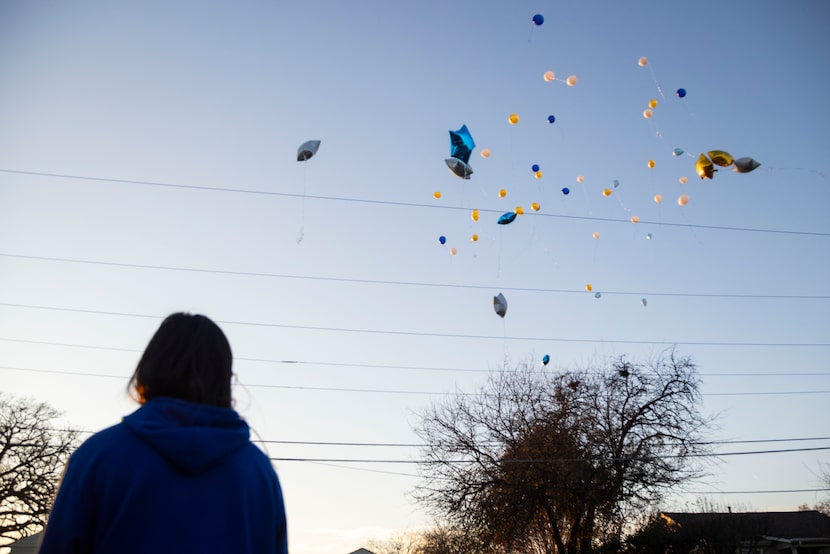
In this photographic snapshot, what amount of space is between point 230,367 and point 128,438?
0.28m

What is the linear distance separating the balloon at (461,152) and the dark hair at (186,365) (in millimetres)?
7760

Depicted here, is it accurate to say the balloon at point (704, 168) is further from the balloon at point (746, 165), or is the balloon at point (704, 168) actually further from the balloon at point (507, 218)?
the balloon at point (507, 218)

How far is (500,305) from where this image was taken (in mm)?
11375

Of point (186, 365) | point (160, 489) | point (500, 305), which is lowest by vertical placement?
point (160, 489)

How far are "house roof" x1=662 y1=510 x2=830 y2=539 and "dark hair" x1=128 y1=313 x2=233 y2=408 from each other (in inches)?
771

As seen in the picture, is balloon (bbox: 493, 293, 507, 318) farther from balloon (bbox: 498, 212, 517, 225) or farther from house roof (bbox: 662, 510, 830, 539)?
house roof (bbox: 662, 510, 830, 539)

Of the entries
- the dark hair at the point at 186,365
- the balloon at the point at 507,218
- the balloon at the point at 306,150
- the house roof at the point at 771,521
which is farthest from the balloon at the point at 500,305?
the house roof at the point at 771,521

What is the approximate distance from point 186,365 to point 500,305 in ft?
33.3

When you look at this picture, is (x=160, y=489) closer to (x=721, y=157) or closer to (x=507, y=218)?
(x=721, y=157)

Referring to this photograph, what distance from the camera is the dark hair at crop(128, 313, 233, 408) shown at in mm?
1392

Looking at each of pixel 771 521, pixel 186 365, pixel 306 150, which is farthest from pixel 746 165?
pixel 771 521

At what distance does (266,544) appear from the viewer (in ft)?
4.55

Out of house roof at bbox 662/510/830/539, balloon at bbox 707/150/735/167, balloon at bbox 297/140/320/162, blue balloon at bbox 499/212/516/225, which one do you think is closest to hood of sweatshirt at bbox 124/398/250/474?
balloon at bbox 297/140/320/162

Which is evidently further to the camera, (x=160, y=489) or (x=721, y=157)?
(x=721, y=157)
